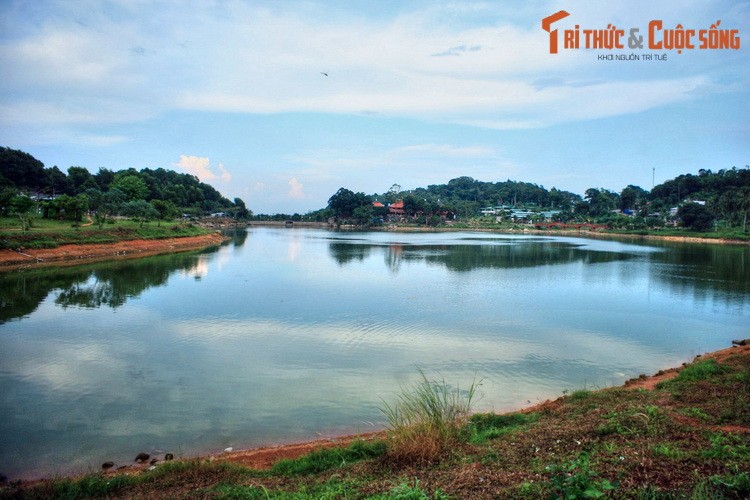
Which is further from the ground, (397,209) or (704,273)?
(397,209)

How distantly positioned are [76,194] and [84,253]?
3611 centimetres

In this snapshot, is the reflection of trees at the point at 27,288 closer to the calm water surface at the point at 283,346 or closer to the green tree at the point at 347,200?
the calm water surface at the point at 283,346

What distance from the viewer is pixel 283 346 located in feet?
41.6

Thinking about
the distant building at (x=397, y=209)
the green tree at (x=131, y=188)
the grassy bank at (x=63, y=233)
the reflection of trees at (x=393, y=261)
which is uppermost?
the green tree at (x=131, y=188)

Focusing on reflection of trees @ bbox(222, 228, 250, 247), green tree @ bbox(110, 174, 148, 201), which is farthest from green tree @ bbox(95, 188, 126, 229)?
green tree @ bbox(110, 174, 148, 201)

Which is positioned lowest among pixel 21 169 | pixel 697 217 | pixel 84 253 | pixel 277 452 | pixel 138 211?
pixel 277 452

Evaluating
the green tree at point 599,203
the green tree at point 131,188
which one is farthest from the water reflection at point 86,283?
the green tree at point 599,203

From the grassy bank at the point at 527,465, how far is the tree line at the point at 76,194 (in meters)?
32.7

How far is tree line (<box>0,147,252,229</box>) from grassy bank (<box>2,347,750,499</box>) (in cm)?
3272

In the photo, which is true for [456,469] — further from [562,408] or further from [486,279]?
[486,279]

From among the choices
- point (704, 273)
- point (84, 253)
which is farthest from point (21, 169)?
point (704, 273)

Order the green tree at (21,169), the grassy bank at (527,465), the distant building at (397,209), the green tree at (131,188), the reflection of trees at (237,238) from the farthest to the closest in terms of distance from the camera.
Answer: the distant building at (397,209)
the green tree at (131,188)
the reflection of trees at (237,238)
the green tree at (21,169)
the grassy bank at (527,465)

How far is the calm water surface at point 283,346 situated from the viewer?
7.98 metres

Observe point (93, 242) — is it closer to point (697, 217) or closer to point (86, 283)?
point (86, 283)
